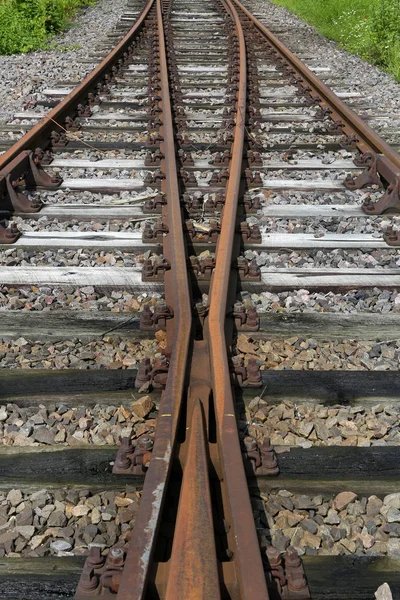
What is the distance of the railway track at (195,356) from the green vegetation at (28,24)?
5152 millimetres

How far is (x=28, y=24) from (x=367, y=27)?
18.2ft

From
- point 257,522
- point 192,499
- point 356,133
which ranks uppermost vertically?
point 192,499

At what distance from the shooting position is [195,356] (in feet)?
8.36

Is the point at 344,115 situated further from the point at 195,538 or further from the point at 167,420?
the point at 195,538

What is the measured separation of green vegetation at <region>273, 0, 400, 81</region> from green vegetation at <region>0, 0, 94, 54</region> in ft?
16.3

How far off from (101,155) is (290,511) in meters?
4.02

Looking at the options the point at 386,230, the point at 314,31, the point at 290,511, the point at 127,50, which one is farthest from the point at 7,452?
the point at 314,31

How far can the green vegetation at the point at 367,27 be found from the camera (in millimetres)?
9652

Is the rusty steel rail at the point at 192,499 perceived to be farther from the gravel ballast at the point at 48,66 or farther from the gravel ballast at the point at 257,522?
the gravel ballast at the point at 48,66

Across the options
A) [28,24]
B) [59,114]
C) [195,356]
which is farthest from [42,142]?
[28,24]

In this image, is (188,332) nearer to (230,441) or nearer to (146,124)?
(230,441)

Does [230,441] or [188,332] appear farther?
[188,332]

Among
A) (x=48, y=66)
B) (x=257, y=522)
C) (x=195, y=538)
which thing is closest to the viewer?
(x=195, y=538)

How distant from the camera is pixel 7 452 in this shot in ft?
7.23
